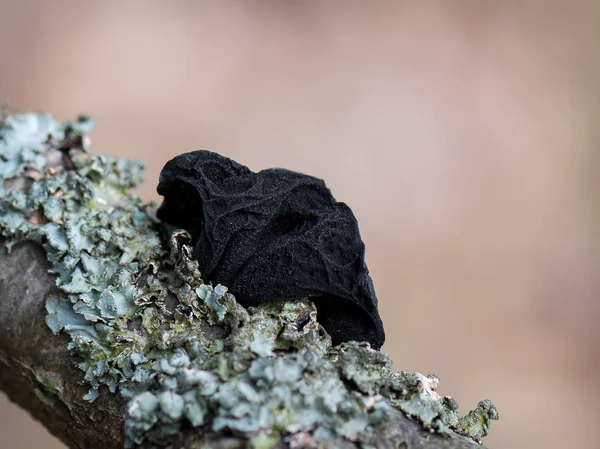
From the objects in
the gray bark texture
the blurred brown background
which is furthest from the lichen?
the blurred brown background

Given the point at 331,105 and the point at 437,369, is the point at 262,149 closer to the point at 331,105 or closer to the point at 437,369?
the point at 331,105

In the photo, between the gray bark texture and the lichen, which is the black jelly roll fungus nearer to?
the lichen

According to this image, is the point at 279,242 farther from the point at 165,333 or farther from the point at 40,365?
the point at 40,365

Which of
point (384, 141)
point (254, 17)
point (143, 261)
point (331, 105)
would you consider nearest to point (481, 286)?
point (384, 141)

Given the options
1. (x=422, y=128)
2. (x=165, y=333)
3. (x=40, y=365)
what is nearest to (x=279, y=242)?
(x=165, y=333)

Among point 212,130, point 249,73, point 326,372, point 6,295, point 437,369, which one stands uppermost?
point 249,73

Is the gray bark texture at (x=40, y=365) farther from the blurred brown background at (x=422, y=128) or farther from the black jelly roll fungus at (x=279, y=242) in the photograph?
the blurred brown background at (x=422, y=128)

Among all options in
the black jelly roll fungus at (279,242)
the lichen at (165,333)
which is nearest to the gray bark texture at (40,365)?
the lichen at (165,333)
